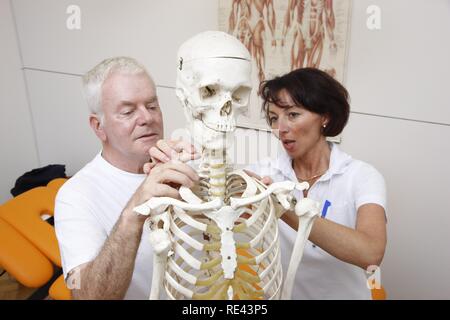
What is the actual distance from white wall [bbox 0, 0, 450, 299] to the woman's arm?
2.84ft

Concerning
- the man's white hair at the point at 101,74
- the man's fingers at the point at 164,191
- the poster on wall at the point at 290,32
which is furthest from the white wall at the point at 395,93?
the man's fingers at the point at 164,191

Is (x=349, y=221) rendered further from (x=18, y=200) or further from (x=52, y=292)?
(x=18, y=200)

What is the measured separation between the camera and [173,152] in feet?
2.66

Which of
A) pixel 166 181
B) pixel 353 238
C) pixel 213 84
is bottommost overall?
pixel 353 238

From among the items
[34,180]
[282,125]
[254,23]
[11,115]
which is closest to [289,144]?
[282,125]

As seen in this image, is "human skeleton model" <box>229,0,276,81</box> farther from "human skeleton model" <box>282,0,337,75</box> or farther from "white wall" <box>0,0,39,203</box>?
"white wall" <box>0,0,39,203</box>

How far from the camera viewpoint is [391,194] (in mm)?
1820

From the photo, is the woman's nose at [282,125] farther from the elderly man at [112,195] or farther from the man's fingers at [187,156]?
the man's fingers at [187,156]

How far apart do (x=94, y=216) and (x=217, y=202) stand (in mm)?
463

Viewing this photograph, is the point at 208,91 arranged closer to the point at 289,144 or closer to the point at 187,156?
the point at 187,156

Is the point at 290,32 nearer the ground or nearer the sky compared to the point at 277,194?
nearer the sky

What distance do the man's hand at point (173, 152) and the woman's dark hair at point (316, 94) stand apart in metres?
0.55

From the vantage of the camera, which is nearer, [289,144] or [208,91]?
[208,91]

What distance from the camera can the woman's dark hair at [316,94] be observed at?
1216 millimetres
